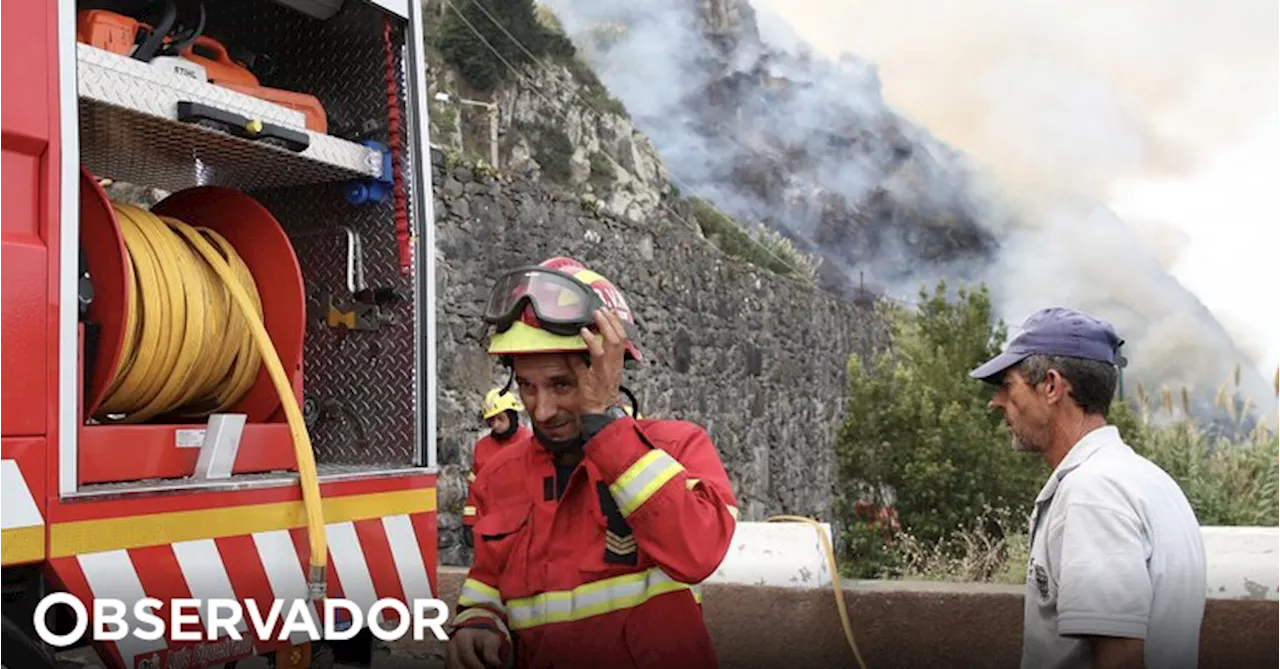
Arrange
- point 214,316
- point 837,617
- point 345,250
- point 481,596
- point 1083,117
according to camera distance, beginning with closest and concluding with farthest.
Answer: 1. point 481,596
2. point 214,316
3. point 345,250
4. point 837,617
5. point 1083,117

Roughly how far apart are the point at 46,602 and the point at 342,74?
2.03m

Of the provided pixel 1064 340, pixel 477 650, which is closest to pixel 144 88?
pixel 477 650

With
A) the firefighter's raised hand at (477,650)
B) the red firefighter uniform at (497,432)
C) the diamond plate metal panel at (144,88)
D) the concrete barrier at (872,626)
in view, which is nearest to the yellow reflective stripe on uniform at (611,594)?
the firefighter's raised hand at (477,650)

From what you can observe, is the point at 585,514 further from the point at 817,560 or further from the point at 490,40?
the point at 490,40

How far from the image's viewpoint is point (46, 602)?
9.02 ft

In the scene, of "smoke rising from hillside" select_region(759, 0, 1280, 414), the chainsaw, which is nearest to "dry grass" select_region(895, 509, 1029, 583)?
the chainsaw

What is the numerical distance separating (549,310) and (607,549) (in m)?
0.47

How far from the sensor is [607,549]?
97.7 inches

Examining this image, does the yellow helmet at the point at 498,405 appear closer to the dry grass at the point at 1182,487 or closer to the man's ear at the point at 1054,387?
the dry grass at the point at 1182,487

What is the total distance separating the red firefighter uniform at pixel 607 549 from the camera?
2.31 meters

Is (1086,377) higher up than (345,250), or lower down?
lower down

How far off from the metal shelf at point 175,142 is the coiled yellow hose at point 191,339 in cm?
20

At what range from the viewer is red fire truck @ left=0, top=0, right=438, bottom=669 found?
2740 mm

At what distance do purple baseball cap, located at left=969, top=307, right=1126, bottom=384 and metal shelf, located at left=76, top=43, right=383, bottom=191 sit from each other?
203 cm
